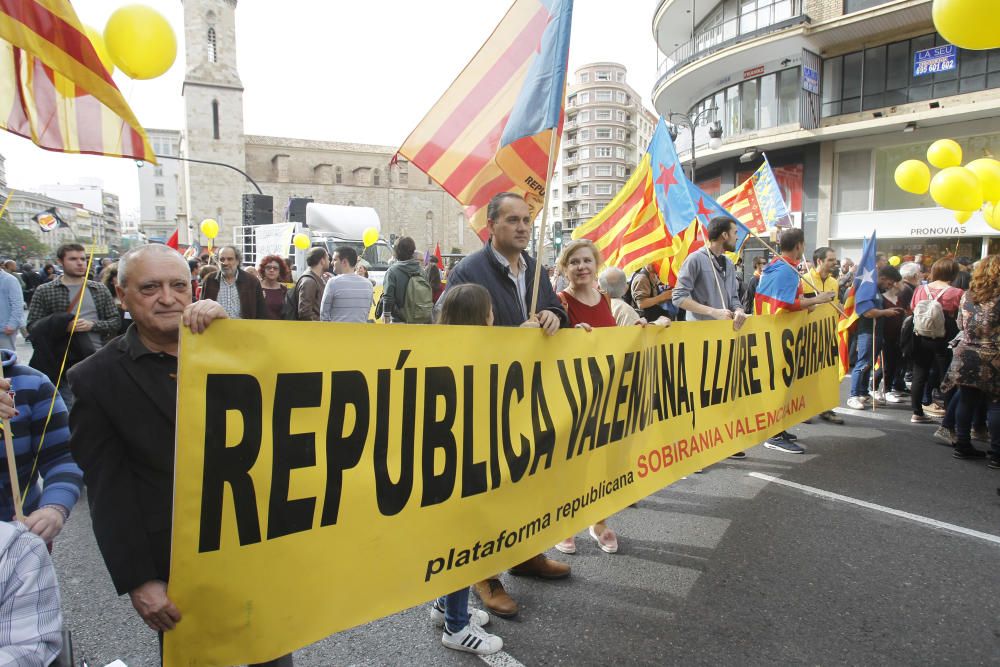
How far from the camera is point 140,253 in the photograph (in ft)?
5.97

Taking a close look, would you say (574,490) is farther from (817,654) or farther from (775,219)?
(775,219)

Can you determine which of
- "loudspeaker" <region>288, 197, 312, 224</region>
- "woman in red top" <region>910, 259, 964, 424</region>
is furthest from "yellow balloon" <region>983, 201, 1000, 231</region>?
"loudspeaker" <region>288, 197, 312, 224</region>

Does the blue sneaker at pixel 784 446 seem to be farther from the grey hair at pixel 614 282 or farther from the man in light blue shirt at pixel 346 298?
the man in light blue shirt at pixel 346 298

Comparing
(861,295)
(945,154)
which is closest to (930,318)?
(861,295)

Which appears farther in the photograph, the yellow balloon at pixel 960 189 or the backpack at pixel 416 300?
the yellow balloon at pixel 960 189

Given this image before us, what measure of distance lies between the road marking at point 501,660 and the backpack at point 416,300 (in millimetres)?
4511

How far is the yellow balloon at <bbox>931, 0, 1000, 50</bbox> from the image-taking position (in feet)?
12.8

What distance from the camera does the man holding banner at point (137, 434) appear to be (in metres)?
1.61

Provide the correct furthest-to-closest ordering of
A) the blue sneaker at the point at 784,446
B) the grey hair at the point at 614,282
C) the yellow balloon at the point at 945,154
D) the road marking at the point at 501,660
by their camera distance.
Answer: the yellow balloon at the point at 945,154 < the blue sneaker at the point at 784,446 < the grey hair at the point at 614,282 < the road marking at the point at 501,660

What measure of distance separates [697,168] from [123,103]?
27.2m

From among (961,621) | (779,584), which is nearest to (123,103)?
(779,584)

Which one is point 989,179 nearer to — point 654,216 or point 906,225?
point 654,216

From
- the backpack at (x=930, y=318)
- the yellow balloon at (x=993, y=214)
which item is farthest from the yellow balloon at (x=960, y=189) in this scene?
the backpack at (x=930, y=318)

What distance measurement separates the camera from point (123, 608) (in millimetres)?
3008
